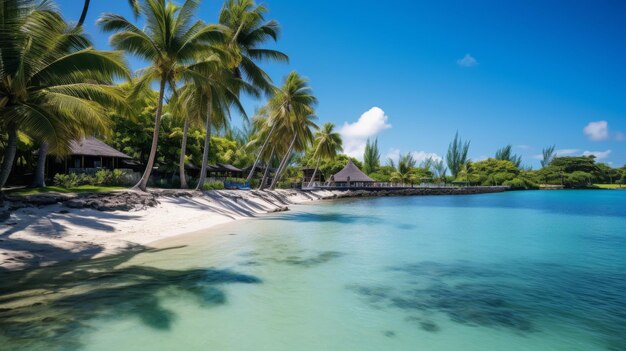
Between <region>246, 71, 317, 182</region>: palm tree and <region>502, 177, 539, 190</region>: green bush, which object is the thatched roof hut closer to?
<region>246, 71, 317, 182</region>: palm tree

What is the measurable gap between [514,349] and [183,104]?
770 inches

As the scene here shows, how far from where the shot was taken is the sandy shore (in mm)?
7945

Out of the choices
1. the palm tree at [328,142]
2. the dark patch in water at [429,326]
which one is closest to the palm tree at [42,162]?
the dark patch in water at [429,326]

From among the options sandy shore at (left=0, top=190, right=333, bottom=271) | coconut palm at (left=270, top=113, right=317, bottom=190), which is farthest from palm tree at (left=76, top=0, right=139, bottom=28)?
coconut palm at (left=270, top=113, right=317, bottom=190)

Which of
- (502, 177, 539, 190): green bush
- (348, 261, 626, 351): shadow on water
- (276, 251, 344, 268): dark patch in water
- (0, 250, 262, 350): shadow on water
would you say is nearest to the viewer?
(0, 250, 262, 350): shadow on water

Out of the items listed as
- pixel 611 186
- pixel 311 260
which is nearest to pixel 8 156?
pixel 311 260

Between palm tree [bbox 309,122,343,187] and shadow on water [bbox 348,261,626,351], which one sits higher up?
palm tree [bbox 309,122,343,187]

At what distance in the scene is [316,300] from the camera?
6.36m

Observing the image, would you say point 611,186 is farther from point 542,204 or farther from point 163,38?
point 163,38

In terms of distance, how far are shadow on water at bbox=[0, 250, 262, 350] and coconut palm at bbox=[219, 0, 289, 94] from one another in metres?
16.4

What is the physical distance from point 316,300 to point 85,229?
7939mm

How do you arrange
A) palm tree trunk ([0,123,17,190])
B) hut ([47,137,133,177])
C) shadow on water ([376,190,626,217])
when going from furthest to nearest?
1. shadow on water ([376,190,626,217])
2. hut ([47,137,133,177])
3. palm tree trunk ([0,123,17,190])

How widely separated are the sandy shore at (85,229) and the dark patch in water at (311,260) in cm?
456

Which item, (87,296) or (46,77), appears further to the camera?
(46,77)
